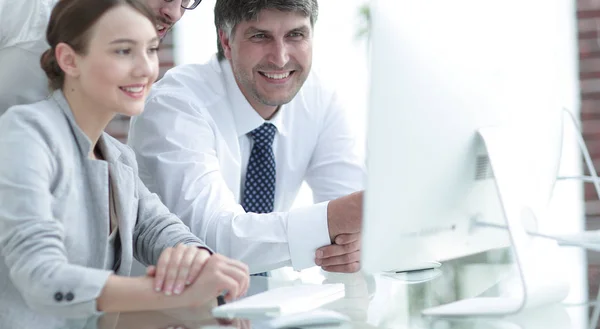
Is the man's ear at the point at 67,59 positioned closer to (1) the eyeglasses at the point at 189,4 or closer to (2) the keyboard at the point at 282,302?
(2) the keyboard at the point at 282,302

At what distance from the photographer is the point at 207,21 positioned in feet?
12.5

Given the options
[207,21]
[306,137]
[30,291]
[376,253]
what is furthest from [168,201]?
[207,21]

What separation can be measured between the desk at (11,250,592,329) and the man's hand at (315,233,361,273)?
2 cm

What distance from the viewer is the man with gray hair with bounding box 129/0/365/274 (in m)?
1.58

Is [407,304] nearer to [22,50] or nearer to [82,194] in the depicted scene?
[82,194]

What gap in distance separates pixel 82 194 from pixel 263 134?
0.90 m

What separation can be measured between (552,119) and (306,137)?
0.97 meters

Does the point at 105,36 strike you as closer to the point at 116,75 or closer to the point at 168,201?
the point at 116,75

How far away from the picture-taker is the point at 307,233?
157cm

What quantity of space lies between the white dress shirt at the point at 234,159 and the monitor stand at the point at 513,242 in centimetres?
45

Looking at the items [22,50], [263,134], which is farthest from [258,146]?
[22,50]

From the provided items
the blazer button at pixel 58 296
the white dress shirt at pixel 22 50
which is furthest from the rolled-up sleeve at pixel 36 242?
the white dress shirt at pixel 22 50

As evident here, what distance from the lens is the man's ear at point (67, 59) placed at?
1.16 meters

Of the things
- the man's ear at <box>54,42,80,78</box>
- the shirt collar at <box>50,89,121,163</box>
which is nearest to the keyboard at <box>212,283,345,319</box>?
the shirt collar at <box>50,89,121,163</box>
